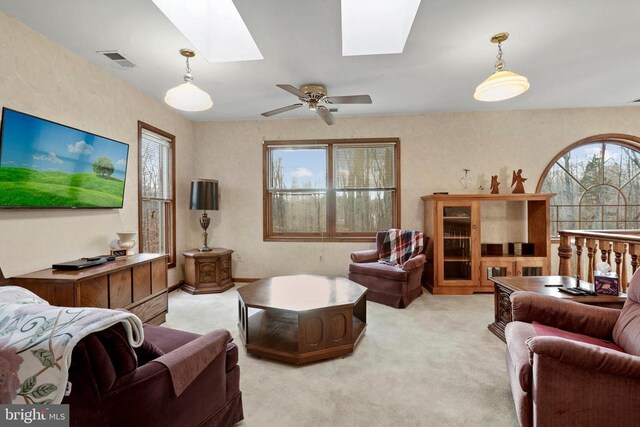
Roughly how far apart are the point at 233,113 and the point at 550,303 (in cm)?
440

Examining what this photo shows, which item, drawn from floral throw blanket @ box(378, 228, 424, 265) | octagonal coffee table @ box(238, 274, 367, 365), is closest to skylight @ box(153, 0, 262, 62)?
octagonal coffee table @ box(238, 274, 367, 365)

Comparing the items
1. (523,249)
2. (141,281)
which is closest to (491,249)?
(523,249)

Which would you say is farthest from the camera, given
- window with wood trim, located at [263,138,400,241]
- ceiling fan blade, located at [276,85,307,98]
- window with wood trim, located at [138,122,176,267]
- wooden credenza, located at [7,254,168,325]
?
window with wood trim, located at [263,138,400,241]

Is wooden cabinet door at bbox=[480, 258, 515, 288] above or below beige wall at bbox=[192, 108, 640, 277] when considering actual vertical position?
below

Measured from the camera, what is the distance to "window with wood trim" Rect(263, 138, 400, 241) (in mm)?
4762

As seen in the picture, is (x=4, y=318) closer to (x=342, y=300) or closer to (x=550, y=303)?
(x=342, y=300)

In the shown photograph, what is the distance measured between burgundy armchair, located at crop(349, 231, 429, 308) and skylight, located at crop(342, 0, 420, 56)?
7.95ft

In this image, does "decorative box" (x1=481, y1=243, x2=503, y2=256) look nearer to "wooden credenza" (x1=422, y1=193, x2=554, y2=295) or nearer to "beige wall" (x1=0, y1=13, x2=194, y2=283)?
"wooden credenza" (x1=422, y1=193, x2=554, y2=295)

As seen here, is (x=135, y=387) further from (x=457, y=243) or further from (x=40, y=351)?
(x=457, y=243)

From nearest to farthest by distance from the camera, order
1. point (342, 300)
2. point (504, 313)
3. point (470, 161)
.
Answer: point (342, 300)
point (504, 313)
point (470, 161)

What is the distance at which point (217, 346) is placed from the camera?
58.0 inches

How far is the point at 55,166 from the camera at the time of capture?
2.51m

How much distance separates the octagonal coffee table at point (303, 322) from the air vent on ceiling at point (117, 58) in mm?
2550

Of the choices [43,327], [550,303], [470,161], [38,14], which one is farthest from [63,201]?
[470,161]
